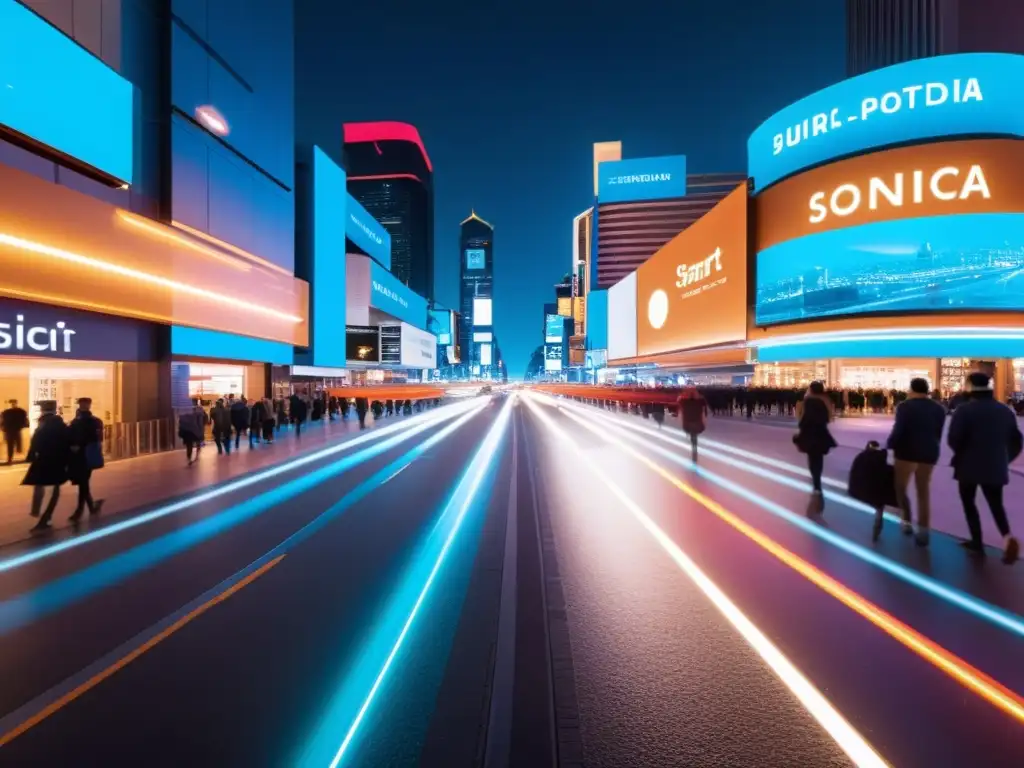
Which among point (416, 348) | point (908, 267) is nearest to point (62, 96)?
point (908, 267)

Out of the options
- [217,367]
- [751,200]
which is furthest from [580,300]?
[217,367]

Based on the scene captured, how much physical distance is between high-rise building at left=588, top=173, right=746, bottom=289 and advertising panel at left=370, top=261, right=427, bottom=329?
243 feet

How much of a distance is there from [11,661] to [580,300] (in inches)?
7536

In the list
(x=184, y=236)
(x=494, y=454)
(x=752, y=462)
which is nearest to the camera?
(x=752, y=462)

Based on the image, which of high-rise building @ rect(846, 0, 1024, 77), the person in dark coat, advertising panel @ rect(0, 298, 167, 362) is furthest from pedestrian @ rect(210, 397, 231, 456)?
high-rise building @ rect(846, 0, 1024, 77)

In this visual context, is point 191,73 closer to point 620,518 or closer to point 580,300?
point 620,518

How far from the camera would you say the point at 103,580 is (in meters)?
5.10

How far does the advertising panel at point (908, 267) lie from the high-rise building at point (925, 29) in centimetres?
3551

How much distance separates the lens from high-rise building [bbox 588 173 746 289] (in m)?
142

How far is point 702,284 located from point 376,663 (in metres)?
49.7

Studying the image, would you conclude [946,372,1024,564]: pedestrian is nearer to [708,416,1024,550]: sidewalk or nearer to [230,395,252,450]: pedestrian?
[708,416,1024,550]: sidewalk

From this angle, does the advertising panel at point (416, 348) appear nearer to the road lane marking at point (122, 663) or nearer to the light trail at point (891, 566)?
the light trail at point (891, 566)

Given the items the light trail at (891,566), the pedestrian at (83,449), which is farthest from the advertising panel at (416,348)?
the light trail at (891,566)

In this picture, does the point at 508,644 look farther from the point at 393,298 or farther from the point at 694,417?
the point at 393,298
